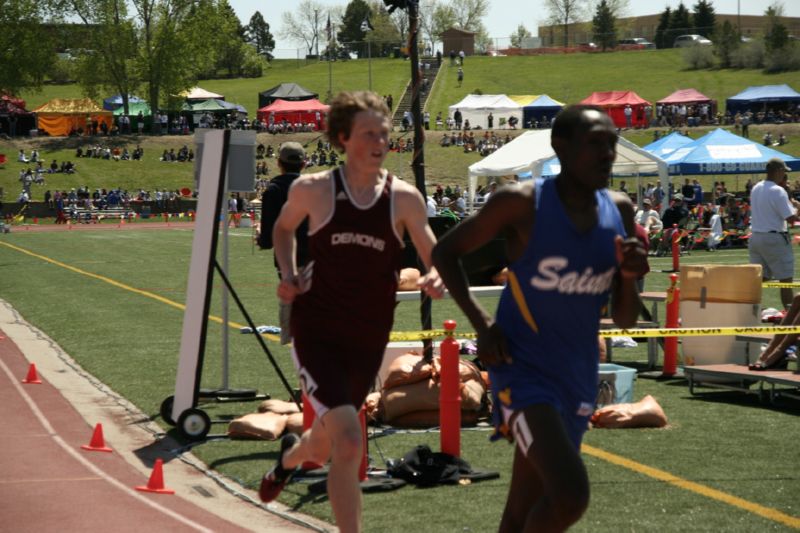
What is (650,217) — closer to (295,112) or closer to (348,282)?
(348,282)

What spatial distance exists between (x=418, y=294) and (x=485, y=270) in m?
1.86

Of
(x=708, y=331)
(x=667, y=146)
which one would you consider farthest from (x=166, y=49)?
(x=708, y=331)

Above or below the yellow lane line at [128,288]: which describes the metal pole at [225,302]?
above

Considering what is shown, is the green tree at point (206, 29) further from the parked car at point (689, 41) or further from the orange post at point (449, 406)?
the orange post at point (449, 406)

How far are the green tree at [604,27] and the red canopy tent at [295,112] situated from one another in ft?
188

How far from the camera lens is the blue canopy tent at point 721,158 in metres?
39.2

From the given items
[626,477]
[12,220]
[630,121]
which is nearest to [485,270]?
[626,477]

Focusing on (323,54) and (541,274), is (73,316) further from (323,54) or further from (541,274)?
(323,54)

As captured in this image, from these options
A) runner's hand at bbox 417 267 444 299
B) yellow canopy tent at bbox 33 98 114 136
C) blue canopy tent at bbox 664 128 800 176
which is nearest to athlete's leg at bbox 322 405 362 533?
runner's hand at bbox 417 267 444 299

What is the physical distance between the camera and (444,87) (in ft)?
375

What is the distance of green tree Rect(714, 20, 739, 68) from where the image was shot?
11532 cm

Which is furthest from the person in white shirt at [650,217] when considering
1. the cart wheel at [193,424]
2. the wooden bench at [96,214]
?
the wooden bench at [96,214]

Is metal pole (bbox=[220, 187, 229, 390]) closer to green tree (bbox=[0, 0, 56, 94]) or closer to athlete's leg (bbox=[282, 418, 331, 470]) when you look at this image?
athlete's leg (bbox=[282, 418, 331, 470])

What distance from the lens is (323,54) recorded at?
15338cm
